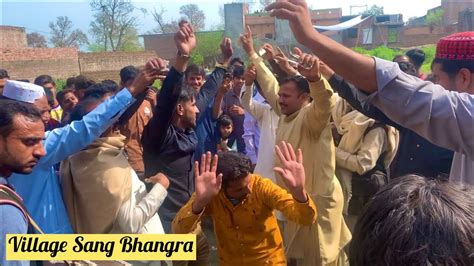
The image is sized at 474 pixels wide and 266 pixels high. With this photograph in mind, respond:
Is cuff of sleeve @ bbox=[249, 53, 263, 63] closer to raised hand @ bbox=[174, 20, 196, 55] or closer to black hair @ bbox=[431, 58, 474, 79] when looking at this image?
raised hand @ bbox=[174, 20, 196, 55]

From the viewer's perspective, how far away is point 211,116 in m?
4.00

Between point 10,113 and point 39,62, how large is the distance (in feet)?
55.6

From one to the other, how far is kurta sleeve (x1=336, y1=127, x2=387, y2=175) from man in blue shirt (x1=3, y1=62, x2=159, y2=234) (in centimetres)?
169

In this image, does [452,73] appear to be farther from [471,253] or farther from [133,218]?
[133,218]

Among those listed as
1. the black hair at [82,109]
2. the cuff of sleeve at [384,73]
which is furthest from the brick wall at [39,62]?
the cuff of sleeve at [384,73]

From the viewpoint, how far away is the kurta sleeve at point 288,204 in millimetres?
2064

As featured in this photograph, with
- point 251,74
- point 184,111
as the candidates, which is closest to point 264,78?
point 251,74

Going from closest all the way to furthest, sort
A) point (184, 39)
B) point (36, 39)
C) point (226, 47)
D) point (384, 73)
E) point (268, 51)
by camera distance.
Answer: point (384, 73) < point (184, 39) < point (226, 47) < point (268, 51) < point (36, 39)

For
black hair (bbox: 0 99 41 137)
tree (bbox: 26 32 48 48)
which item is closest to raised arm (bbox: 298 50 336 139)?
black hair (bbox: 0 99 41 137)

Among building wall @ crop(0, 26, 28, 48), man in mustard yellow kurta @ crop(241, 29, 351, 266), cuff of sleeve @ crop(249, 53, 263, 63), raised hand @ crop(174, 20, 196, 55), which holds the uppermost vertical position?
building wall @ crop(0, 26, 28, 48)

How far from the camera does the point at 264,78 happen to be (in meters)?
3.43

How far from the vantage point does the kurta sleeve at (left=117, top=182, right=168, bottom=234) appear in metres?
1.91

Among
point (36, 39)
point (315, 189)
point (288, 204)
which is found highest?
point (36, 39)

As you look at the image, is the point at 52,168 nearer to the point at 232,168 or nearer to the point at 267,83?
the point at 232,168
